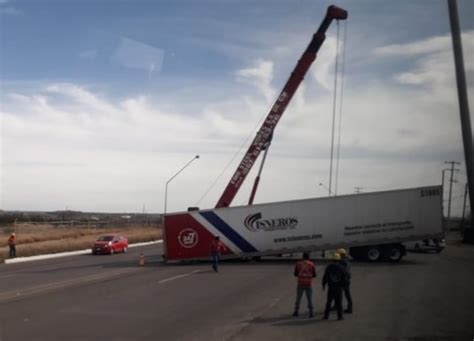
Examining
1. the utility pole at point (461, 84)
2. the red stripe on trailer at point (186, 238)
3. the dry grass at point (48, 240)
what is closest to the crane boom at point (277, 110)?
the red stripe on trailer at point (186, 238)

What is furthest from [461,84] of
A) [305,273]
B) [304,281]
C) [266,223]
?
[266,223]

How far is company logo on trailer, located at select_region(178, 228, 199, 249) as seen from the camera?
32.1 m

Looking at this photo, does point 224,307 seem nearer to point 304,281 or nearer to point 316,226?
point 304,281

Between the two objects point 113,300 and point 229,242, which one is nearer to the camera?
point 113,300

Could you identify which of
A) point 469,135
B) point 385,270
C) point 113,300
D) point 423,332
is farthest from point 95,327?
point 385,270

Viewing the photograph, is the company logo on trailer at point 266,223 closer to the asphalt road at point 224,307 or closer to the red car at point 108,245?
the asphalt road at point 224,307

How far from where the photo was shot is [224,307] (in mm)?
15047

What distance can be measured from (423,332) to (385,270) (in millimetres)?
14808

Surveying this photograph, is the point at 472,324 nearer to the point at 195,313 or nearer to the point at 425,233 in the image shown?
the point at 195,313

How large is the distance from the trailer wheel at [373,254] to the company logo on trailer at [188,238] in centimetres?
927

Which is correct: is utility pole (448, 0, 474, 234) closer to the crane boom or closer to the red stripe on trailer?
the red stripe on trailer

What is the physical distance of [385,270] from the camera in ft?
84.1

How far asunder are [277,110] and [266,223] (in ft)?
23.5

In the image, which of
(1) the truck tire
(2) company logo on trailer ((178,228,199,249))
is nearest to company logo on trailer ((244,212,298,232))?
(2) company logo on trailer ((178,228,199,249))
